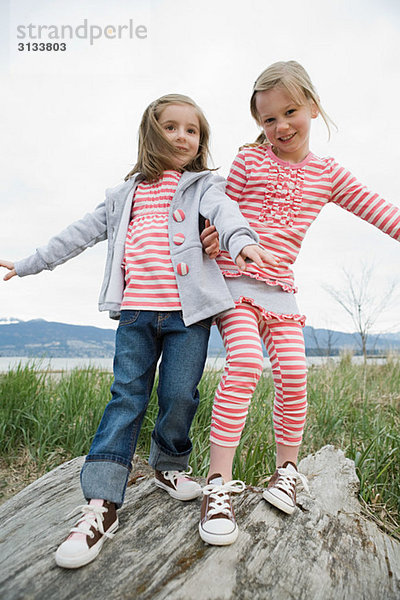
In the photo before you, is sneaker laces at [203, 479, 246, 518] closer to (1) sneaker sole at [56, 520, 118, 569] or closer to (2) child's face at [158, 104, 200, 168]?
(1) sneaker sole at [56, 520, 118, 569]

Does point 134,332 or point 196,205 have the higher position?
point 196,205

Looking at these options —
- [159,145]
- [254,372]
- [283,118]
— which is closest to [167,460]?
[254,372]

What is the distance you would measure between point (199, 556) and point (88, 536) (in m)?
0.35

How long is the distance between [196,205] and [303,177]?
463 mm

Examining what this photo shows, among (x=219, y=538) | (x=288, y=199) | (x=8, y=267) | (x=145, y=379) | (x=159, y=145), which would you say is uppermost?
(x=159, y=145)

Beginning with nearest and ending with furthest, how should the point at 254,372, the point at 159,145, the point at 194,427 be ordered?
the point at 254,372
the point at 159,145
the point at 194,427

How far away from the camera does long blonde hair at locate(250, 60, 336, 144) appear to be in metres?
1.89

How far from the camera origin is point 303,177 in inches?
79.3

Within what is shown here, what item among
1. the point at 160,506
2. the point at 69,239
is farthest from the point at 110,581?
the point at 69,239

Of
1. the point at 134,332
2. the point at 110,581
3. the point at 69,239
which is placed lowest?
the point at 110,581

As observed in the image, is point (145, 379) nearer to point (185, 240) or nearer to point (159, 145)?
point (185, 240)

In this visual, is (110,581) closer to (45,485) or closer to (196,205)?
(45,485)

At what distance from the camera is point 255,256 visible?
1.59m

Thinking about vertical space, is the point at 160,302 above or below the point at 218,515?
above
